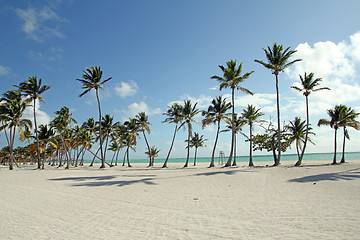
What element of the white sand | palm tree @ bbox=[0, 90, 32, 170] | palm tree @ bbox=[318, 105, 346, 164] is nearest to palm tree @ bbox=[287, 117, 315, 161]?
palm tree @ bbox=[318, 105, 346, 164]

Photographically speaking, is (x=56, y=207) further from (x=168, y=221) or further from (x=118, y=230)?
(x=168, y=221)

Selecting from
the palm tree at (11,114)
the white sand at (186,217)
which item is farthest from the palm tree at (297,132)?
the palm tree at (11,114)

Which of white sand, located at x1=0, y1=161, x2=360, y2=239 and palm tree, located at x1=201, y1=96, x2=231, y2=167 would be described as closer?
white sand, located at x1=0, y1=161, x2=360, y2=239

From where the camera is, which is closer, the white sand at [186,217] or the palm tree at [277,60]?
the white sand at [186,217]

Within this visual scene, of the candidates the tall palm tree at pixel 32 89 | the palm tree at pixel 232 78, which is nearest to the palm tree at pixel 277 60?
the palm tree at pixel 232 78

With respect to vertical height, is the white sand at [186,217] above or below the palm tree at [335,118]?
below

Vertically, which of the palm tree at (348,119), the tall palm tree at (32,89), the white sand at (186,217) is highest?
the tall palm tree at (32,89)

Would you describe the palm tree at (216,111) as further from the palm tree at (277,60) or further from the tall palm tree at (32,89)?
the tall palm tree at (32,89)

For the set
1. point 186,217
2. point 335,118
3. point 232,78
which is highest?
point 232,78

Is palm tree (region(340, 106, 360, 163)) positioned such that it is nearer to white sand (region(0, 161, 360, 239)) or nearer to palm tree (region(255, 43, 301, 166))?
palm tree (region(255, 43, 301, 166))

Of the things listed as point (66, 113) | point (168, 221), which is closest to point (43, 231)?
point (168, 221)

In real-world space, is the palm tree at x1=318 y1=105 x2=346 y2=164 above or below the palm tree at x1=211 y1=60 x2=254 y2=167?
below

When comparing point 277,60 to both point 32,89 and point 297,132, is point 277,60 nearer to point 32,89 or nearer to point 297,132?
point 297,132

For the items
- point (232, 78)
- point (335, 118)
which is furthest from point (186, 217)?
point (335, 118)
